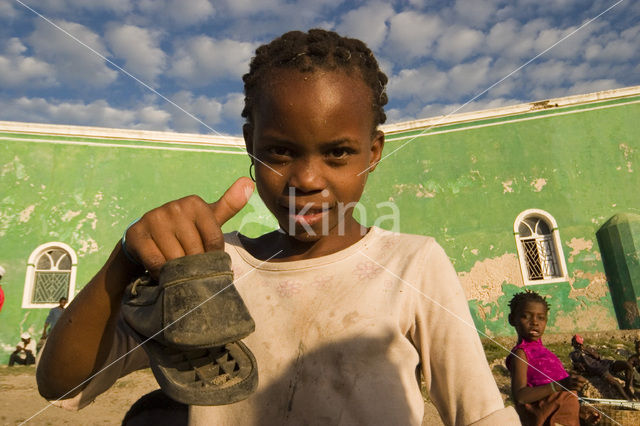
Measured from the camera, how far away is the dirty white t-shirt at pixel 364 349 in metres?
1.04

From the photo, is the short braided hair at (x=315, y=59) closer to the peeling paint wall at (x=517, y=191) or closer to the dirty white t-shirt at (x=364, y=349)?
the dirty white t-shirt at (x=364, y=349)

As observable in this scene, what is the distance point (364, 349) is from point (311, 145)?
1.86 feet

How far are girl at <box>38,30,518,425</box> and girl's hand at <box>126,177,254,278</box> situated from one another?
0.11 feet

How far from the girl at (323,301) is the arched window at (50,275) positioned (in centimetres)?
1050

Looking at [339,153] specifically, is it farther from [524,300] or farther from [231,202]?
[524,300]

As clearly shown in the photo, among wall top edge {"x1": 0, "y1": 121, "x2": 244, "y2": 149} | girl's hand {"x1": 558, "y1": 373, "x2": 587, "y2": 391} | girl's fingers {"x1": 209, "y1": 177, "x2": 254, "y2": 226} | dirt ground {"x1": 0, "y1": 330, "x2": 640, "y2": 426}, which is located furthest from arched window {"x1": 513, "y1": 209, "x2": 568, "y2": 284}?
girl's fingers {"x1": 209, "y1": 177, "x2": 254, "y2": 226}

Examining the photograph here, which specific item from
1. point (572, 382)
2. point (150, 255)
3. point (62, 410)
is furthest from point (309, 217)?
point (62, 410)

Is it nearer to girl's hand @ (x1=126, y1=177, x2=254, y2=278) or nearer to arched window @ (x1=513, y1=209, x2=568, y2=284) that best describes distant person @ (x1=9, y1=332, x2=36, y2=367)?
girl's hand @ (x1=126, y1=177, x2=254, y2=278)

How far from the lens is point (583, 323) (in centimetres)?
958

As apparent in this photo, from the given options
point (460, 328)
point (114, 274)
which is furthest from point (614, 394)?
point (114, 274)

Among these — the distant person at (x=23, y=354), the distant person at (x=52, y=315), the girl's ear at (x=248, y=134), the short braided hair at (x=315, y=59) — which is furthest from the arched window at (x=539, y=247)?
the distant person at (x=23, y=354)

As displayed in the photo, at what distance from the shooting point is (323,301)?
1.17m

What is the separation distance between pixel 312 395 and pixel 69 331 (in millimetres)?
647

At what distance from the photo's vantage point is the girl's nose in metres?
1.14
